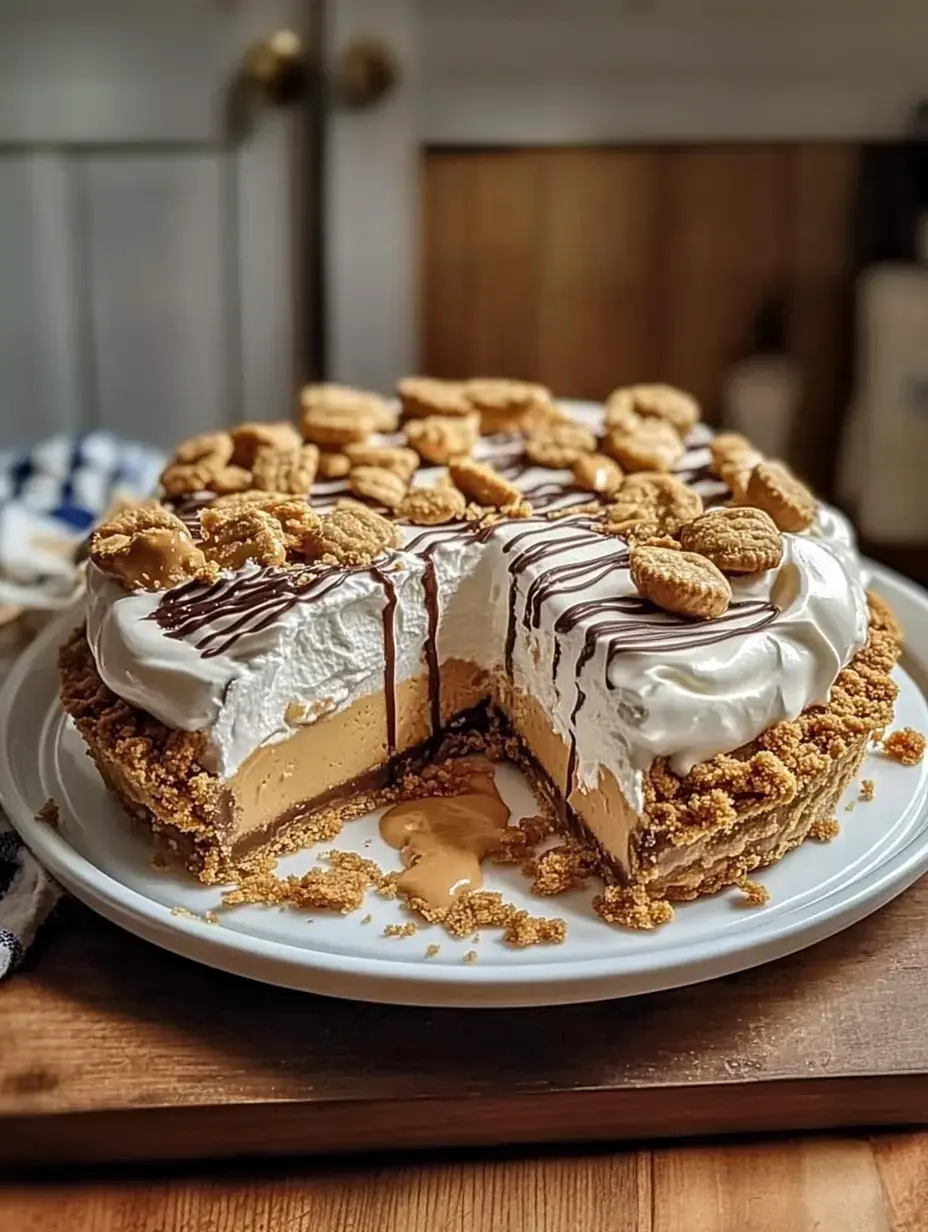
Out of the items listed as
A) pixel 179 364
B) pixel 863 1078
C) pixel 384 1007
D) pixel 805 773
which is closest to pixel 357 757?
pixel 384 1007

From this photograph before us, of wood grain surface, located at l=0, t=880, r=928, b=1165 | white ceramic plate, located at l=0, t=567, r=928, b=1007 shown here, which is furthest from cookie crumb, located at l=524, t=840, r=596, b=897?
wood grain surface, located at l=0, t=880, r=928, b=1165

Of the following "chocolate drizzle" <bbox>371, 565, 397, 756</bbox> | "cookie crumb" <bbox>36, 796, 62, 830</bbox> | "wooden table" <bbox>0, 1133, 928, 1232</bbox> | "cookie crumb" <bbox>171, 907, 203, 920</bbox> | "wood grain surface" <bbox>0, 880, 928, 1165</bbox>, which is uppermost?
"chocolate drizzle" <bbox>371, 565, 397, 756</bbox>

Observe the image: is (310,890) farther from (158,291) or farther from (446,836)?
(158,291)

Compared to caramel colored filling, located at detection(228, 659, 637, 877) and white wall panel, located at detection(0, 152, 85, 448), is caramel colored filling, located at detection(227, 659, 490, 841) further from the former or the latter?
white wall panel, located at detection(0, 152, 85, 448)

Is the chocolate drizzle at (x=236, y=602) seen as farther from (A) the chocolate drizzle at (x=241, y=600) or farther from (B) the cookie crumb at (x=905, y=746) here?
(B) the cookie crumb at (x=905, y=746)

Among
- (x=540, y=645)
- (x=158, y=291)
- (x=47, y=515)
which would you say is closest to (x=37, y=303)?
(x=158, y=291)
